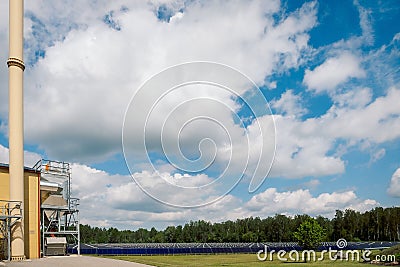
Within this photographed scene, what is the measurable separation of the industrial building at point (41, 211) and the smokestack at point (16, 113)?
2.15 ft

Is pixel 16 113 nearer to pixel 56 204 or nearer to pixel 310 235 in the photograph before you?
pixel 56 204

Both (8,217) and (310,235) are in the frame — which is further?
(310,235)

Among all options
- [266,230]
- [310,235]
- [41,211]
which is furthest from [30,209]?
[266,230]

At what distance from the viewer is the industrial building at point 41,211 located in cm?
3509

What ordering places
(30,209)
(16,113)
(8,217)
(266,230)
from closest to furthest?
1. (8,217)
2. (16,113)
3. (30,209)
4. (266,230)

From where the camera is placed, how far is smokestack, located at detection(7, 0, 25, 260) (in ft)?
116

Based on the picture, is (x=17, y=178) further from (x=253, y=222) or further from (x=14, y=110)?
(x=253, y=222)

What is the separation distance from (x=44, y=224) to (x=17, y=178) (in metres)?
10.8

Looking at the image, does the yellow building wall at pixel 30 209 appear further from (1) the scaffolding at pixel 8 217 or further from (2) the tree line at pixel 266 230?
(2) the tree line at pixel 266 230

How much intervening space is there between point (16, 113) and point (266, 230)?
136 metres

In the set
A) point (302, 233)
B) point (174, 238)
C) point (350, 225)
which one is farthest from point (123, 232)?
point (302, 233)

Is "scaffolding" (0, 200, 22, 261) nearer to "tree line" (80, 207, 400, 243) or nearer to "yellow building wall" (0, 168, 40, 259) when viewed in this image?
"yellow building wall" (0, 168, 40, 259)

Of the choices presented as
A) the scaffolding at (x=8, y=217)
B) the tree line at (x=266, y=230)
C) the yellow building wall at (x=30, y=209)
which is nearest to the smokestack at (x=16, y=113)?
the scaffolding at (x=8, y=217)

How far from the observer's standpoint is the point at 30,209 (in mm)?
38938
